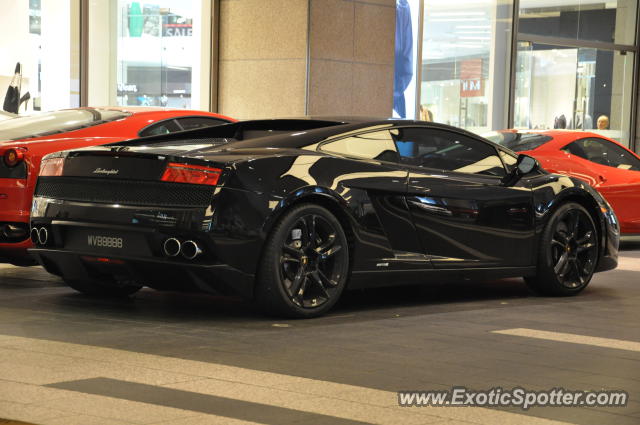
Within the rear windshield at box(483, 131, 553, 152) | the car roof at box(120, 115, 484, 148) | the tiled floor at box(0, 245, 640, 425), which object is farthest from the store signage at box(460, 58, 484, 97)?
the car roof at box(120, 115, 484, 148)

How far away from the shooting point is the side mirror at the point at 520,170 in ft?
26.1

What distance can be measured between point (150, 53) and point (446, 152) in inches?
373

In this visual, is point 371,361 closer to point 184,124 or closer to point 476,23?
point 184,124

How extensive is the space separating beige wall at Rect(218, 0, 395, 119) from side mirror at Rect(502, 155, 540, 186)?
315 inches

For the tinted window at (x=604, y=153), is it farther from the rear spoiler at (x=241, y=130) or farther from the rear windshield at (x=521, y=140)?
the rear spoiler at (x=241, y=130)

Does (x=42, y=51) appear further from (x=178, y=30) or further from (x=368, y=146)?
(x=368, y=146)

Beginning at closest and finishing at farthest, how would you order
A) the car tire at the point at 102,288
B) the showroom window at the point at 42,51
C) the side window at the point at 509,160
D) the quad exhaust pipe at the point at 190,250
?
the quad exhaust pipe at the point at 190,250 < the car tire at the point at 102,288 < the side window at the point at 509,160 < the showroom window at the point at 42,51

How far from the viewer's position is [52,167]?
698 centimetres

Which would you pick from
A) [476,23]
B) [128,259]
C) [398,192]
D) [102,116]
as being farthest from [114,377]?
[476,23]

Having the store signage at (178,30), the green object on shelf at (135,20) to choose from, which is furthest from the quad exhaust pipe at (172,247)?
the store signage at (178,30)

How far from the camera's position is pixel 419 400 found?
179 inches

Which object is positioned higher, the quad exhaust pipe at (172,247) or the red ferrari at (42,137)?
the red ferrari at (42,137)

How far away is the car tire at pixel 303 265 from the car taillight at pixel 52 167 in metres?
1.49

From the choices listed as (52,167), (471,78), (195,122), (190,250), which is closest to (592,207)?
(195,122)
